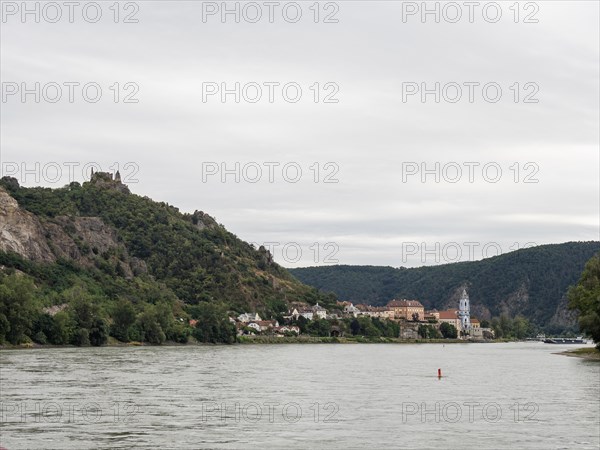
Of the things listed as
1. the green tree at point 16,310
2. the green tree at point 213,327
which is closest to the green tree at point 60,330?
the green tree at point 16,310

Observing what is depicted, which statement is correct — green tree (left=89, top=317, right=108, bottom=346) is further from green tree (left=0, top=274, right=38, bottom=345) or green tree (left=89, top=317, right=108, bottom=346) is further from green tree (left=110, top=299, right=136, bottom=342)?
green tree (left=0, top=274, right=38, bottom=345)

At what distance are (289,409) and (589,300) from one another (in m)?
70.5

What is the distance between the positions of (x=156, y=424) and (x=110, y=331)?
11839 centimetres

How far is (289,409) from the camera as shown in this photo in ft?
178

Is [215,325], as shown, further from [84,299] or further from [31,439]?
[31,439]

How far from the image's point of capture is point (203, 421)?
1885 inches

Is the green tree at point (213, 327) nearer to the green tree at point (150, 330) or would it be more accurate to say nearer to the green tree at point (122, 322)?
the green tree at point (150, 330)

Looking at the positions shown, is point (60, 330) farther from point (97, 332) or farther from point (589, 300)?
point (589, 300)

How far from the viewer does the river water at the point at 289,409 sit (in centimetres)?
4153

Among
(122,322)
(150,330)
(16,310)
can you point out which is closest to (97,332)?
(122,322)

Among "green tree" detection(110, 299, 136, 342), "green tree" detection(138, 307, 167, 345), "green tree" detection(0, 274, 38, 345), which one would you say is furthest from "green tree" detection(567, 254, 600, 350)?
"green tree" detection(0, 274, 38, 345)

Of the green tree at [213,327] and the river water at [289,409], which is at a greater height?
the green tree at [213,327]

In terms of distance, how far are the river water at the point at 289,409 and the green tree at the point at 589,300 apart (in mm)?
21922

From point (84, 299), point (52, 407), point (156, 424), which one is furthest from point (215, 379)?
point (84, 299)
